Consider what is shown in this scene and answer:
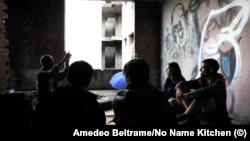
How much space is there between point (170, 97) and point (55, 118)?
3115 mm

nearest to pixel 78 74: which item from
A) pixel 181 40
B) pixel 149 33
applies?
pixel 181 40

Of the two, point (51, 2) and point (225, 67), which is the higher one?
point (51, 2)

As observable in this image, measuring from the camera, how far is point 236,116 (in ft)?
20.2

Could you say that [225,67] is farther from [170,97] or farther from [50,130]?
[50,130]

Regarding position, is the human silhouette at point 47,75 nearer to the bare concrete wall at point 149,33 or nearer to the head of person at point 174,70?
the head of person at point 174,70

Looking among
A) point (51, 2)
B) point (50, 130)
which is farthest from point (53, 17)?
point (50, 130)

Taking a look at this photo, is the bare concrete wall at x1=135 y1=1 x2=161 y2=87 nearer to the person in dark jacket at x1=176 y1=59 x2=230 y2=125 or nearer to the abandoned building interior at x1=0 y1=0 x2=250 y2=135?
the abandoned building interior at x1=0 y1=0 x2=250 y2=135

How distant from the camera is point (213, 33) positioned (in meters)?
7.20

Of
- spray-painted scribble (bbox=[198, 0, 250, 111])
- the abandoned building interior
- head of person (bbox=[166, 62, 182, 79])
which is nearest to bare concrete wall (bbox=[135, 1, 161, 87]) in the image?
the abandoned building interior

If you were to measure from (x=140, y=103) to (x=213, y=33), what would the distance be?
5624 mm

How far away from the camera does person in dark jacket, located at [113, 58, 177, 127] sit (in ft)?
7.50

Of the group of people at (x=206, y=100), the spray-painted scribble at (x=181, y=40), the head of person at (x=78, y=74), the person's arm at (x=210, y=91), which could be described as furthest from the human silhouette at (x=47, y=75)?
the spray-painted scribble at (x=181, y=40)

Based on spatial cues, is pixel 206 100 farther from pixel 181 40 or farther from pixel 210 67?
pixel 181 40

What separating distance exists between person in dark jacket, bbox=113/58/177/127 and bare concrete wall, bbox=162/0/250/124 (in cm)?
408
